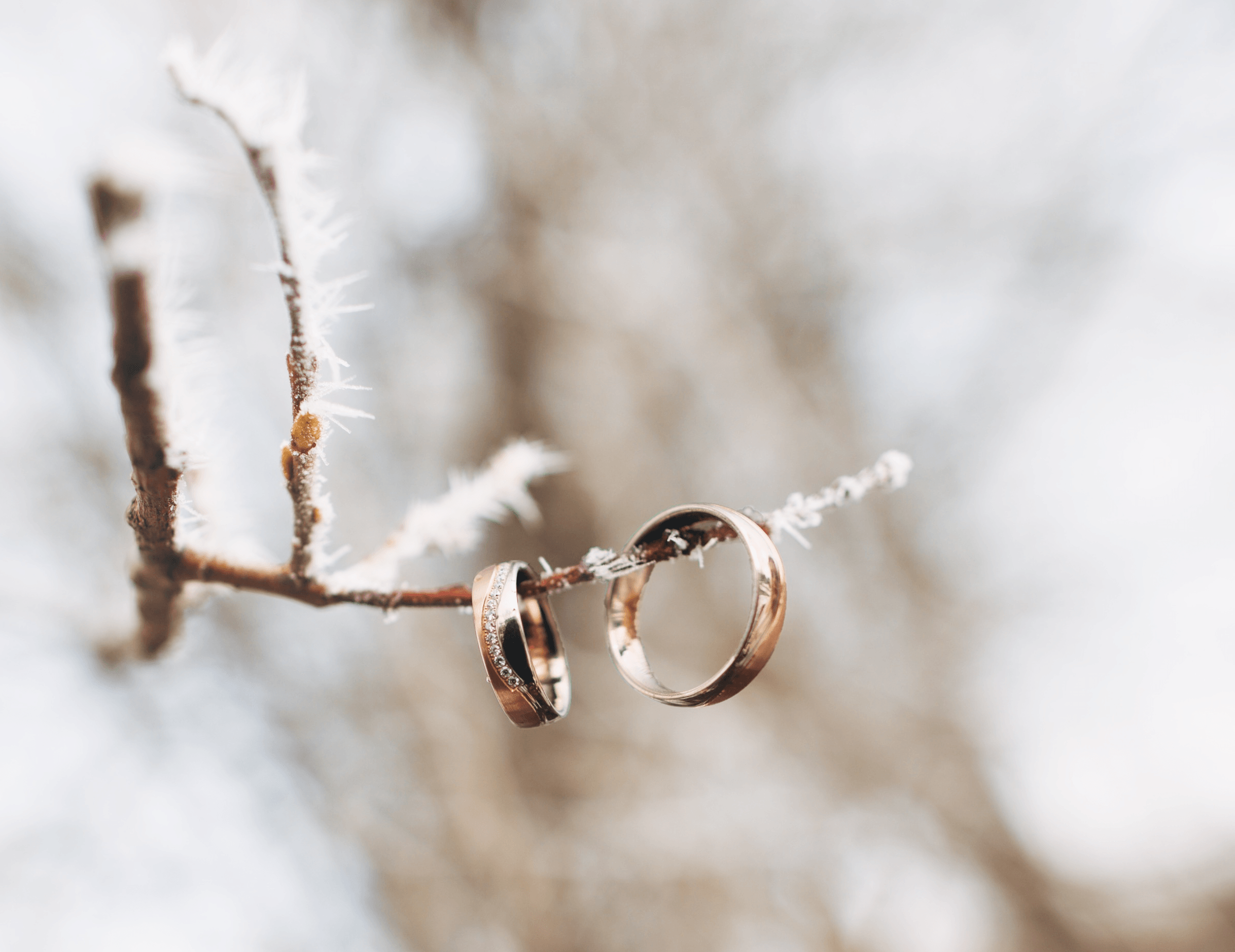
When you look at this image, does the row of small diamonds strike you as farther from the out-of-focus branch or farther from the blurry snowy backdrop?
the blurry snowy backdrop

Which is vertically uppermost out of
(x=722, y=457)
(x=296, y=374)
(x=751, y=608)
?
(x=722, y=457)

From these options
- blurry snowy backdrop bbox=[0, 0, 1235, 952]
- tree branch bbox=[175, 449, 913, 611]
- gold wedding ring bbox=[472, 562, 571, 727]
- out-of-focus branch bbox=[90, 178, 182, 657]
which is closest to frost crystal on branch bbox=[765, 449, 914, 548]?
tree branch bbox=[175, 449, 913, 611]

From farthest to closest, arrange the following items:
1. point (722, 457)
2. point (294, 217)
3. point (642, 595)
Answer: point (722, 457) → point (642, 595) → point (294, 217)

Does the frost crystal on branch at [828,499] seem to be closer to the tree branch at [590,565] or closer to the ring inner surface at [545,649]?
the tree branch at [590,565]

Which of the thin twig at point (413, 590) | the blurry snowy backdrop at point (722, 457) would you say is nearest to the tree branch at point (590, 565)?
the thin twig at point (413, 590)

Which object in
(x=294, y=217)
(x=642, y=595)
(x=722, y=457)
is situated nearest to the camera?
(x=294, y=217)

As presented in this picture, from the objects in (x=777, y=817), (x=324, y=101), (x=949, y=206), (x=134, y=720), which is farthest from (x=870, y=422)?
(x=134, y=720)

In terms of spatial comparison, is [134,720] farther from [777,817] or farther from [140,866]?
[777,817]

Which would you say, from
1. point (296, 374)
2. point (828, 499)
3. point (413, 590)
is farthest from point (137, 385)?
point (828, 499)

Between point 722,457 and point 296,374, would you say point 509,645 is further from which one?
point 722,457
